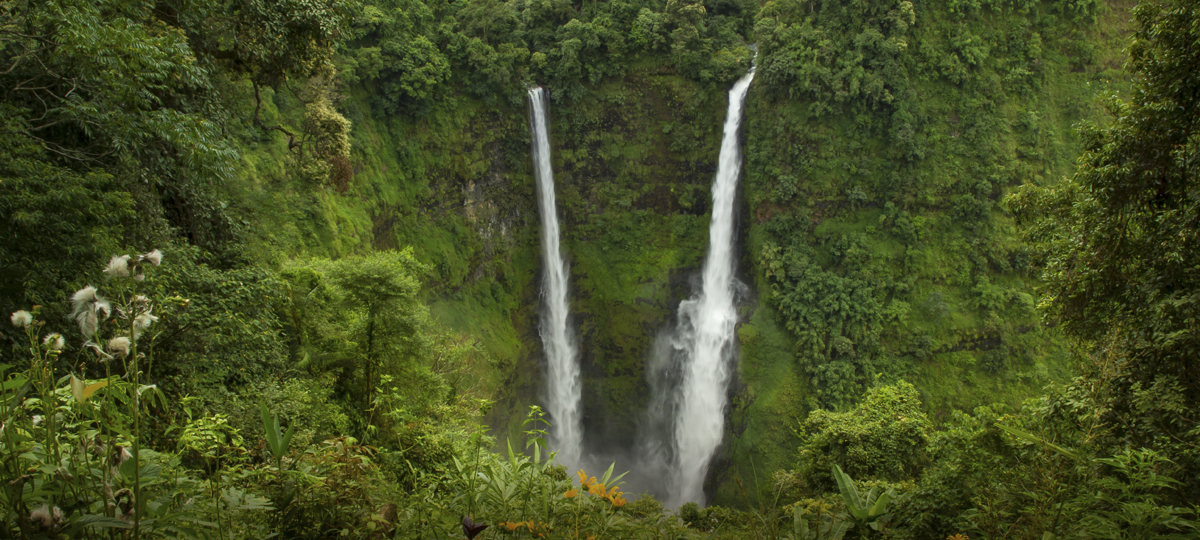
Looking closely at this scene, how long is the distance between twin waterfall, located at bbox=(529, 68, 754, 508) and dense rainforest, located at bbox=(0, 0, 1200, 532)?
56 cm

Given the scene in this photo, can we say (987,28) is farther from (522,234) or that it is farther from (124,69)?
(124,69)

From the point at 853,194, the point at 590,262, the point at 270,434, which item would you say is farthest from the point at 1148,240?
the point at 590,262

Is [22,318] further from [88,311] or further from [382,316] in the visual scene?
[382,316]

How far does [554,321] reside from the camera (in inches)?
888

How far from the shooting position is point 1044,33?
19.2 metres

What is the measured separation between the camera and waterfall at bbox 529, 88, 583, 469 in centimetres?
2181

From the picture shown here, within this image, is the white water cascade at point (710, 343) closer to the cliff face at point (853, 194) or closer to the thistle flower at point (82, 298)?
the cliff face at point (853, 194)

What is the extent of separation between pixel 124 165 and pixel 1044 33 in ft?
81.2

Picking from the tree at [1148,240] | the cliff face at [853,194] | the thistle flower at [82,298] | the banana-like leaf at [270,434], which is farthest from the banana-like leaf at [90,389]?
the cliff face at [853,194]

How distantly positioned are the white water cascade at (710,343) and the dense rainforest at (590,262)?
23.8 inches

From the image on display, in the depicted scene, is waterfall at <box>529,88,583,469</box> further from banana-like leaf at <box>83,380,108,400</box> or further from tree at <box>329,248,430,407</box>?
banana-like leaf at <box>83,380,108,400</box>

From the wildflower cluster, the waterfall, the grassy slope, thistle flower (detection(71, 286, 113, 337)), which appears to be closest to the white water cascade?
the grassy slope

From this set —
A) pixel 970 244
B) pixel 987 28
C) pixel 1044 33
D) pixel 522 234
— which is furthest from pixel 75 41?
pixel 1044 33

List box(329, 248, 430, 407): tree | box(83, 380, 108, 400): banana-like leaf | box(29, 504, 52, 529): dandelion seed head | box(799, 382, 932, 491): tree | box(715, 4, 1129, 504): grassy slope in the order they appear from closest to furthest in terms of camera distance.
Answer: box(29, 504, 52, 529): dandelion seed head → box(83, 380, 108, 400): banana-like leaf → box(329, 248, 430, 407): tree → box(799, 382, 932, 491): tree → box(715, 4, 1129, 504): grassy slope
